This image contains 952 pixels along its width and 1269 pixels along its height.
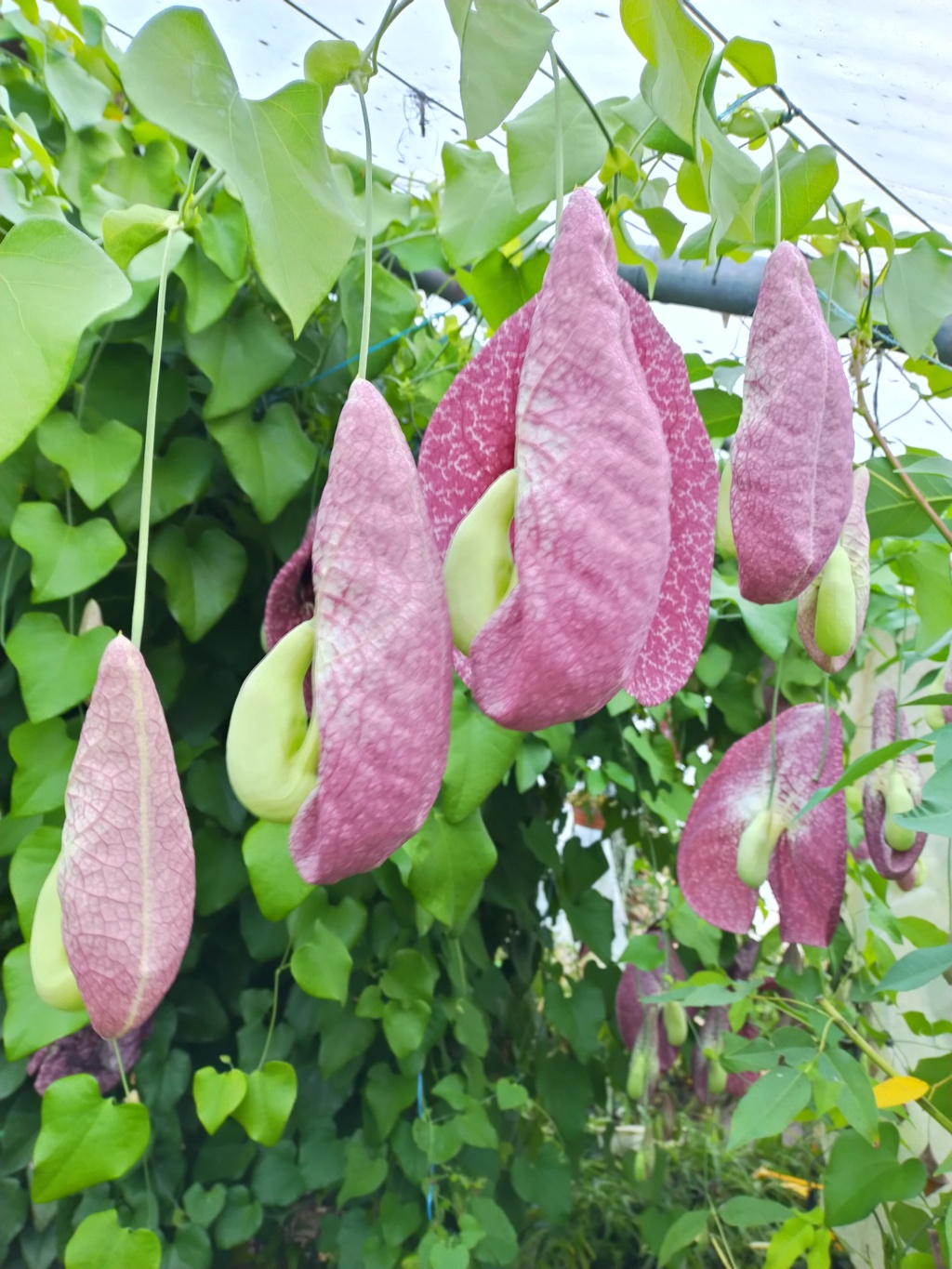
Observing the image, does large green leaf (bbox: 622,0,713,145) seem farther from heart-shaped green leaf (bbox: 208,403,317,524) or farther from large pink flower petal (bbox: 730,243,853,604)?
heart-shaped green leaf (bbox: 208,403,317,524)

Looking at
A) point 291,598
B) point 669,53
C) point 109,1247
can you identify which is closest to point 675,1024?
point 109,1247

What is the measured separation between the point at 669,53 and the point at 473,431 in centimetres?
13

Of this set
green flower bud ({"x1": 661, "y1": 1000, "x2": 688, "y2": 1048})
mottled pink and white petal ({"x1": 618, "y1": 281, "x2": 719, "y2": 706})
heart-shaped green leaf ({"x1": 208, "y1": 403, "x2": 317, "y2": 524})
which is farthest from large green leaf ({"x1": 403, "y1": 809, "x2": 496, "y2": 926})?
green flower bud ({"x1": 661, "y1": 1000, "x2": 688, "y2": 1048})

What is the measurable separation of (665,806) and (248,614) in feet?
1.84

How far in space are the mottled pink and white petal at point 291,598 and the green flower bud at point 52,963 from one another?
0.38 ft

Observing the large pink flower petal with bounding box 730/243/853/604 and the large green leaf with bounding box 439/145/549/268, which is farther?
the large green leaf with bounding box 439/145/549/268

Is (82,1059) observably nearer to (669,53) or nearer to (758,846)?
(758,846)

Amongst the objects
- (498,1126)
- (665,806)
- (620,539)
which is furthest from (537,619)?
(498,1126)

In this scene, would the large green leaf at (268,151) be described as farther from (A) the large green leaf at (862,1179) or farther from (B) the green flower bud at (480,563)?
(A) the large green leaf at (862,1179)

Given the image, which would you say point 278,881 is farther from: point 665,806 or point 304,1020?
point 665,806

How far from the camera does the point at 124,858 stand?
0.81 feet

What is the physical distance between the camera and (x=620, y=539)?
A: 0.23 meters

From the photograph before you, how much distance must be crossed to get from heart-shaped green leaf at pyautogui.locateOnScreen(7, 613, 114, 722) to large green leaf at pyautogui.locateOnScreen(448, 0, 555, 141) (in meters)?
0.41

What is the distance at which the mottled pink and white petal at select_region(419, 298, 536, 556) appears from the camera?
30 cm
